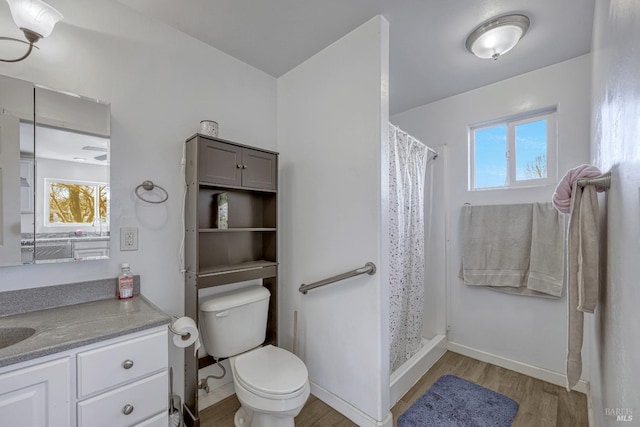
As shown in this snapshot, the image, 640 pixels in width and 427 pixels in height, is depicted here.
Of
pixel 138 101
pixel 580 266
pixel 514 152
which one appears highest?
pixel 138 101

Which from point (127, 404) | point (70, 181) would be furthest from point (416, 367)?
point (70, 181)

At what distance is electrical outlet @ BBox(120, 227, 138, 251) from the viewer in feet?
4.87

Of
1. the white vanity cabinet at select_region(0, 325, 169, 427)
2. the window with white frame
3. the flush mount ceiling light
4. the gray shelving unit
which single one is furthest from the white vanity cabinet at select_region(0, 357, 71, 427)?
the window with white frame

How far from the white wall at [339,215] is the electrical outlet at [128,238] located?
102 centimetres

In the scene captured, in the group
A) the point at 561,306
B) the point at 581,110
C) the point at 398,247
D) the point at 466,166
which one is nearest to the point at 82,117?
the point at 398,247

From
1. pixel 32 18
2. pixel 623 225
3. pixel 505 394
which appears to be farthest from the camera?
pixel 505 394

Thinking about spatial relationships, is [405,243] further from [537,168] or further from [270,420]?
[270,420]

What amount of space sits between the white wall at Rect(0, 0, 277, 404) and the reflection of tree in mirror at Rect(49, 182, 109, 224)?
71 mm

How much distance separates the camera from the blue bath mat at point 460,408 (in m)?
1.64

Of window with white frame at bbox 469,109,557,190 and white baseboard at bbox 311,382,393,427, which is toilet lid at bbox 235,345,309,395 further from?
window with white frame at bbox 469,109,557,190

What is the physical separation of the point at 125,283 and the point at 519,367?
291 cm

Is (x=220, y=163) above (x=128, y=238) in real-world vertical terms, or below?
above

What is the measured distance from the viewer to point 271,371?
146 centimetres

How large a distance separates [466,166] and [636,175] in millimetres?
2061
